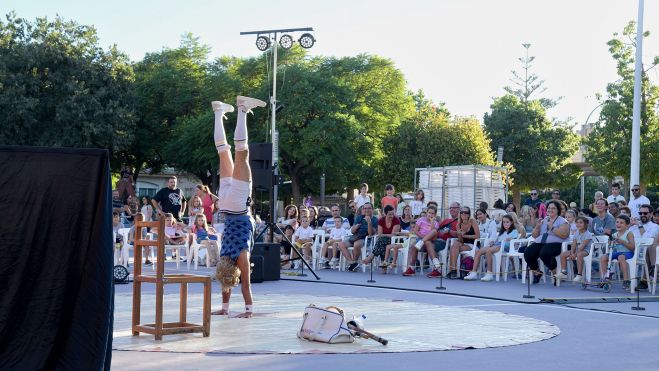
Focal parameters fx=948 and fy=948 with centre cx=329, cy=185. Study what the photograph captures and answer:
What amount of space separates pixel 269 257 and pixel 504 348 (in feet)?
26.4

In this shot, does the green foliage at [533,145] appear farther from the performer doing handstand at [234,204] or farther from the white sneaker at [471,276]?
the performer doing handstand at [234,204]

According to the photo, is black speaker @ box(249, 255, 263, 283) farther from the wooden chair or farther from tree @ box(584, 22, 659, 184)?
tree @ box(584, 22, 659, 184)

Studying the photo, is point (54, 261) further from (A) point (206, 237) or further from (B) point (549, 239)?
(A) point (206, 237)

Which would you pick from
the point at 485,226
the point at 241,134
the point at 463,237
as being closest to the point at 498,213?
the point at 485,226

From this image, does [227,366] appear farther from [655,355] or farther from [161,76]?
[161,76]

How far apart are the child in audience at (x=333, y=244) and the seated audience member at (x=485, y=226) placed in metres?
3.17

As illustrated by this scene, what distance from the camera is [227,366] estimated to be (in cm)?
687

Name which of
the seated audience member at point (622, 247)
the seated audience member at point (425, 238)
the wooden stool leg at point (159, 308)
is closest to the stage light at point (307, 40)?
the seated audience member at point (425, 238)

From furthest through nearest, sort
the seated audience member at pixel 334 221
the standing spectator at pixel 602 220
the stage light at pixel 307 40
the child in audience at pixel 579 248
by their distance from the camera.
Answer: the stage light at pixel 307 40
the seated audience member at pixel 334 221
the standing spectator at pixel 602 220
the child in audience at pixel 579 248

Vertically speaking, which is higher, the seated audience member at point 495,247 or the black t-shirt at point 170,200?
the black t-shirt at point 170,200

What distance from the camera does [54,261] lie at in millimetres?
5062

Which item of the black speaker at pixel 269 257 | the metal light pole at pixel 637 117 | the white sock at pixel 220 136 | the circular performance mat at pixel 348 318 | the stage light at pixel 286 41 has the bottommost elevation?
the circular performance mat at pixel 348 318

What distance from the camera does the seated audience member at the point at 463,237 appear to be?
674 inches

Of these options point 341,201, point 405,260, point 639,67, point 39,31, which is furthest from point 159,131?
point 405,260
